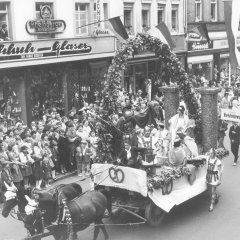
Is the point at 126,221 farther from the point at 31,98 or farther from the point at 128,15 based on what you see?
the point at 128,15

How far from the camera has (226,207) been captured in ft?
39.8

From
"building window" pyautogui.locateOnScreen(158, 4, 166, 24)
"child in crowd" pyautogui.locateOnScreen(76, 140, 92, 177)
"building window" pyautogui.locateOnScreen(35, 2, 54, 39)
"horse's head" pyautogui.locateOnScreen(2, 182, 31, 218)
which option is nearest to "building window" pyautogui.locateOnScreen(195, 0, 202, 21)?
"building window" pyautogui.locateOnScreen(158, 4, 166, 24)

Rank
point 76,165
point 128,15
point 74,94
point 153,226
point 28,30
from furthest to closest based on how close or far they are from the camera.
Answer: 1. point 128,15
2. point 74,94
3. point 28,30
4. point 76,165
5. point 153,226

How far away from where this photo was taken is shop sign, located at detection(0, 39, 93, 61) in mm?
19328

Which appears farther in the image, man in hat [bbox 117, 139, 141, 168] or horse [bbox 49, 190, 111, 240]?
man in hat [bbox 117, 139, 141, 168]

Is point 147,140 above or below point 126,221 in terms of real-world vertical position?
above

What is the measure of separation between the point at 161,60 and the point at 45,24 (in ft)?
30.1

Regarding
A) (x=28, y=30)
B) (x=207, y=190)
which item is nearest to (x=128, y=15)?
(x=28, y=30)

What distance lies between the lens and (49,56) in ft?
69.8

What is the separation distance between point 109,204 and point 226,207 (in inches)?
121

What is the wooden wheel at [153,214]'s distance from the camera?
1033 cm

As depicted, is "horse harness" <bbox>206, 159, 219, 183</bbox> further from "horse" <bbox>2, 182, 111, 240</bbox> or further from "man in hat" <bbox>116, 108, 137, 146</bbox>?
"horse" <bbox>2, 182, 111, 240</bbox>

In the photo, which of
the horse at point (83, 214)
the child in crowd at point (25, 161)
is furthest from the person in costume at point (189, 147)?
the child in crowd at point (25, 161)

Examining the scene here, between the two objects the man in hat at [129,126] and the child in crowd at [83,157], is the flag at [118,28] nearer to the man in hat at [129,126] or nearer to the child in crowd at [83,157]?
the child in crowd at [83,157]
